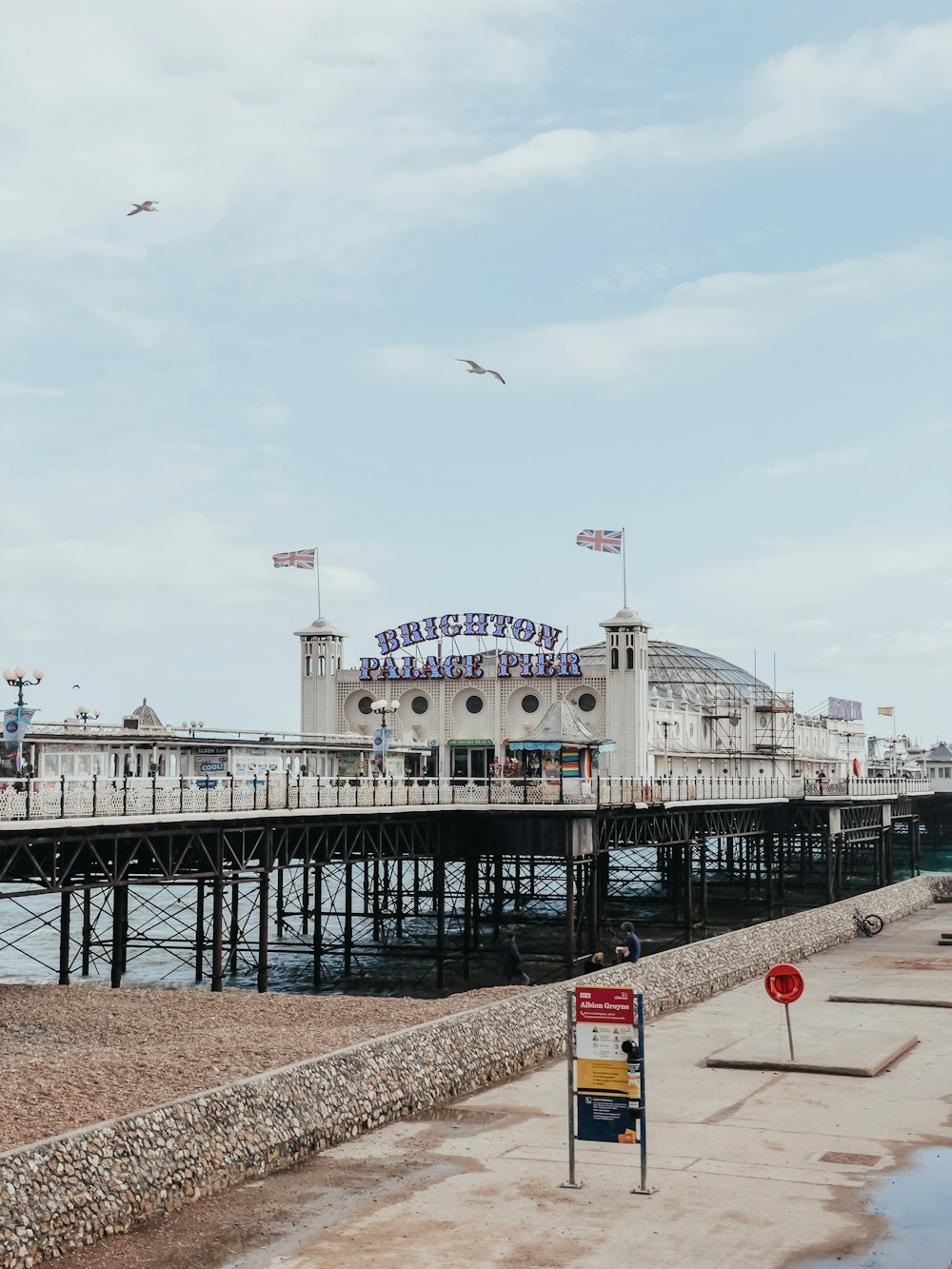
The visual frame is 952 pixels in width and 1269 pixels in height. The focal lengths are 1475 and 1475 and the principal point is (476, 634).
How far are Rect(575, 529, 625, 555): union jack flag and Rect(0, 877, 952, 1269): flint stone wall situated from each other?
45000 mm

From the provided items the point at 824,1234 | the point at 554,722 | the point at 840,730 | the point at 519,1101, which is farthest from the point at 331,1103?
the point at 840,730

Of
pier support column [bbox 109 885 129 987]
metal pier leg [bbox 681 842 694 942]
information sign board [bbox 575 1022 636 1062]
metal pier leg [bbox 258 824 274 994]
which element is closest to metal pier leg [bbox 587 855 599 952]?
metal pier leg [bbox 681 842 694 942]

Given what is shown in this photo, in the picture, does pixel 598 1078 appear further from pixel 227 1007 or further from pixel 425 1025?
pixel 227 1007

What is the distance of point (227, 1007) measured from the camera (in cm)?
3177

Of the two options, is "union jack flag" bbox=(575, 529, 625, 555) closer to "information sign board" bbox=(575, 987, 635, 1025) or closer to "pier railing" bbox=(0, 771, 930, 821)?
"pier railing" bbox=(0, 771, 930, 821)

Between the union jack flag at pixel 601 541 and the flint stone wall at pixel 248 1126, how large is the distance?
Result: 4500 cm

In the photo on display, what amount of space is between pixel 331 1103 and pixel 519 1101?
3596 mm

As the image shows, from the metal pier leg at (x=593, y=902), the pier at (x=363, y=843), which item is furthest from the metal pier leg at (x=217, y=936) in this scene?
the metal pier leg at (x=593, y=902)

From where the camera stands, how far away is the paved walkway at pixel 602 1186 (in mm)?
15844

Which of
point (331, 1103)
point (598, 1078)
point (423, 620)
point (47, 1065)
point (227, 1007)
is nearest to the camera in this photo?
point (598, 1078)

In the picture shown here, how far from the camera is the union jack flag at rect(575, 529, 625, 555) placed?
246ft

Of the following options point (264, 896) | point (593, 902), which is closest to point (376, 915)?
point (593, 902)

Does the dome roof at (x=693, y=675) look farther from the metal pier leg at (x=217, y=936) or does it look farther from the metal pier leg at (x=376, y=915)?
the metal pier leg at (x=217, y=936)

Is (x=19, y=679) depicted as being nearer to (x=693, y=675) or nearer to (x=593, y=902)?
(x=593, y=902)
